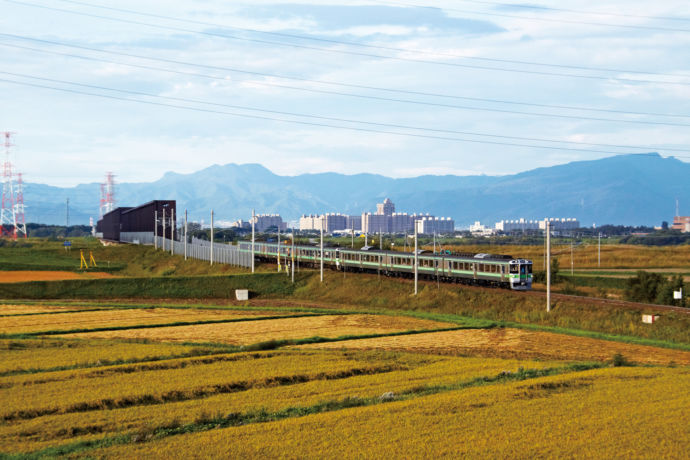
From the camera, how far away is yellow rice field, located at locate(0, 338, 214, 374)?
31688 millimetres

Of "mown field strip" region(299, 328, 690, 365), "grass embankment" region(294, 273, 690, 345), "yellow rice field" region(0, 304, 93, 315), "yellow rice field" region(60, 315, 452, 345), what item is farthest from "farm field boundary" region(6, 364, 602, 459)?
"yellow rice field" region(0, 304, 93, 315)

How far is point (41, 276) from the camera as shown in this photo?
8700cm

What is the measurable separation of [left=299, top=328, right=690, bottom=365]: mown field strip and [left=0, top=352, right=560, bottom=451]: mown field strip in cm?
455

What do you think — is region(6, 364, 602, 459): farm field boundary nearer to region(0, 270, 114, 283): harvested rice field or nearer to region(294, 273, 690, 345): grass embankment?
region(294, 273, 690, 345): grass embankment

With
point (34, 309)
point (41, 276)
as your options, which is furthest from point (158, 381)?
point (41, 276)

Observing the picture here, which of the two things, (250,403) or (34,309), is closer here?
(250,403)

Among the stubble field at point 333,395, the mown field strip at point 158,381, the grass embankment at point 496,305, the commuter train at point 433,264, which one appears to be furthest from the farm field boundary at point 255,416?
the commuter train at point 433,264

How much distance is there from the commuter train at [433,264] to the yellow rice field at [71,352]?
101 ft

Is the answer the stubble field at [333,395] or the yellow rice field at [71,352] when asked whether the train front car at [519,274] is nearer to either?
the stubble field at [333,395]

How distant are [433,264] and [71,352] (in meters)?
39.6

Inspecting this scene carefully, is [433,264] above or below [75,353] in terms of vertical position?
above

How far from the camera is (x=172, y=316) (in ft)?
181

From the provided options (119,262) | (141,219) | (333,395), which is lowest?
(333,395)

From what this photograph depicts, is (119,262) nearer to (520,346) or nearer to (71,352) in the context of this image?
(71,352)
